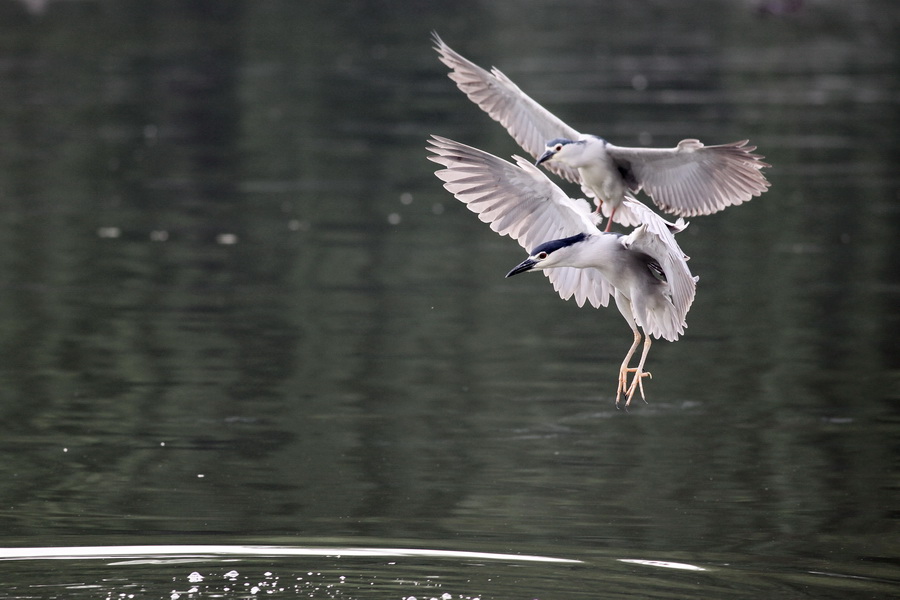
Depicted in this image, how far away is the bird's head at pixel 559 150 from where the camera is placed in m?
9.50

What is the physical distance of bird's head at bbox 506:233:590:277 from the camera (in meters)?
9.20

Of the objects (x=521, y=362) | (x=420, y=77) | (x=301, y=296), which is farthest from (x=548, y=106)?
(x=521, y=362)

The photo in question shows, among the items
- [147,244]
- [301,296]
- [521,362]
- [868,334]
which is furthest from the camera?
[147,244]

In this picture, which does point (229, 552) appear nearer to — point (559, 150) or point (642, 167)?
point (559, 150)

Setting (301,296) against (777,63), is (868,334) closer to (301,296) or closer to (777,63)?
(301,296)

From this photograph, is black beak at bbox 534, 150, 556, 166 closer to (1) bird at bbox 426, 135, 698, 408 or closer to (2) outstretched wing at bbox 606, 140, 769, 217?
(1) bird at bbox 426, 135, 698, 408

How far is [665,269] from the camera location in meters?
9.56

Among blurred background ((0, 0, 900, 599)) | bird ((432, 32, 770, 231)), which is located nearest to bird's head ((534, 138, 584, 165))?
bird ((432, 32, 770, 231))

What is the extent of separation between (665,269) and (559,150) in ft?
2.71

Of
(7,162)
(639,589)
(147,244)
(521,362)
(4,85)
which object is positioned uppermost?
(4,85)

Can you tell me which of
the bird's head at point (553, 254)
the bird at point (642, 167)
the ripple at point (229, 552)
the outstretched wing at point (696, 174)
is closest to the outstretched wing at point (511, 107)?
the bird at point (642, 167)

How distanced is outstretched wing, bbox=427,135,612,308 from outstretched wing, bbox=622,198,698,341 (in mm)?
364

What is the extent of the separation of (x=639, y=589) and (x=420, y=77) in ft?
99.7

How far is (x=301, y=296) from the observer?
16703 millimetres
